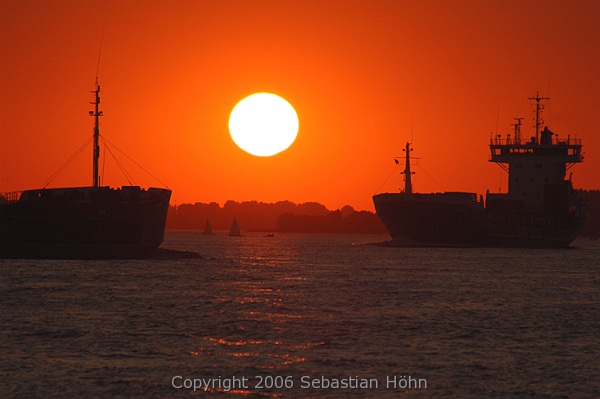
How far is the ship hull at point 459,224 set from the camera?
115812mm

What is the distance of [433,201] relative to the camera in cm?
11494

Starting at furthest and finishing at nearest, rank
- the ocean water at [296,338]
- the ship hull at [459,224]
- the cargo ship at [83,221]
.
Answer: the ship hull at [459,224]
the cargo ship at [83,221]
the ocean water at [296,338]

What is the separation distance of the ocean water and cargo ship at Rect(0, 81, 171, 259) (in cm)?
1532

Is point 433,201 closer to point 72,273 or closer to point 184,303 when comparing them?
point 72,273

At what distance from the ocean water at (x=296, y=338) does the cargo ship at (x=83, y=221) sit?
603 inches

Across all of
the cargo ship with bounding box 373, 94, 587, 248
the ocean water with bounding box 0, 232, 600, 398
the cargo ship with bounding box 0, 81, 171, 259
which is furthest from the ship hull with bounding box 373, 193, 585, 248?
the ocean water with bounding box 0, 232, 600, 398

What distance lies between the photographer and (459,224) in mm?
118938

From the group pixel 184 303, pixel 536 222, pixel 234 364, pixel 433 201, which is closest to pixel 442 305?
pixel 184 303

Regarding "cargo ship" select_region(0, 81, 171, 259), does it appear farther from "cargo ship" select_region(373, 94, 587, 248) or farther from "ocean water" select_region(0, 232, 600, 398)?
"cargo ship" select_region(373, 94, 587, 248)

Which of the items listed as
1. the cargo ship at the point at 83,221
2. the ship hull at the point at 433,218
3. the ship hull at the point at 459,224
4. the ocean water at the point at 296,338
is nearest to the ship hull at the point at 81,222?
the cargo ship at the point at 83,221

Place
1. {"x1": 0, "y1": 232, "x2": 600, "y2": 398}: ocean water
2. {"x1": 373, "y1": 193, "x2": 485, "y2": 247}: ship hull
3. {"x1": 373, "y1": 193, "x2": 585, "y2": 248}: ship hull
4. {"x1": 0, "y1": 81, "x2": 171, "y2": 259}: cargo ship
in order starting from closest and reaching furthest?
{"x1": 0, "y1": 232, "x2": 600, "y2": 398}: ocean water, {"x1": 0, "y1": 81, "x2": 171, "y2": 259}: cargo ship, {"x1": 373, "y1": 193, "x2": 485, "y2": 247}: ship hull, {"x1": 373, "y1": 193, "x2": 585, "y2": 248}: ship hull

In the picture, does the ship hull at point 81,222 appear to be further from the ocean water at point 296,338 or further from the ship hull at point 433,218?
the ship hull at point 433,218

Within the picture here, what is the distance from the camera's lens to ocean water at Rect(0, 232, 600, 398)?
24.5 m

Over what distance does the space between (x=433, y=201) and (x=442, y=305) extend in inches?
2699
